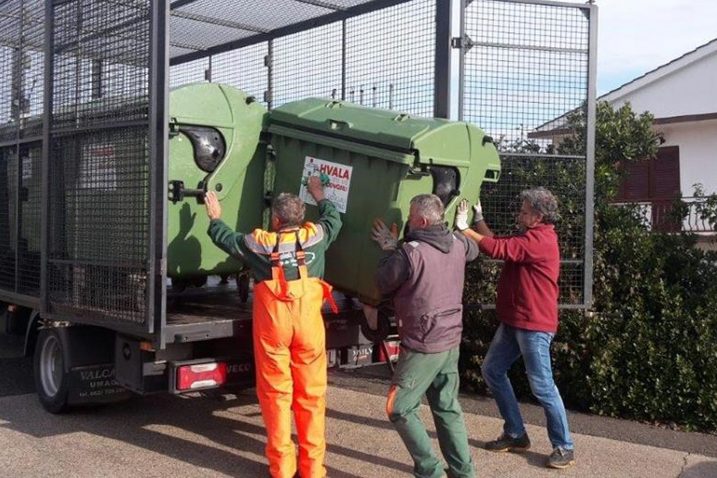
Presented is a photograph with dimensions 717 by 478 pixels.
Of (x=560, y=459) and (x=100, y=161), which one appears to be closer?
(x=560, y=459)

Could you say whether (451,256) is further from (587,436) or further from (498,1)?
(498,1)

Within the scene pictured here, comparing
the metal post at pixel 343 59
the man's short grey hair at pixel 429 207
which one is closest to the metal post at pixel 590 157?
the metal post at pixel 343 59

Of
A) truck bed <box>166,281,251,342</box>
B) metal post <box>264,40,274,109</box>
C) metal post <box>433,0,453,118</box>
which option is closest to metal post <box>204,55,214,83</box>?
metal post <box>264,40,274,109</box>

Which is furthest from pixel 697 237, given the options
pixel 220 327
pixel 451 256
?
pixel 220 327

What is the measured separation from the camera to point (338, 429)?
6.06m

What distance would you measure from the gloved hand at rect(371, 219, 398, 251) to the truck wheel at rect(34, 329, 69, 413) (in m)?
2.50

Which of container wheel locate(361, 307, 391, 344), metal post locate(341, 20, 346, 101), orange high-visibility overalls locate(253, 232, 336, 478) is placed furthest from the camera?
metal post locate(341, 20, 346, 101)

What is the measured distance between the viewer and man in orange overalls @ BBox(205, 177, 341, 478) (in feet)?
15.5

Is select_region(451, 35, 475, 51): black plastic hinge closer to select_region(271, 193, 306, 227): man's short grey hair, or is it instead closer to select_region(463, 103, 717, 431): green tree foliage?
select_region(463, 103, 717, 431): green tree foliage

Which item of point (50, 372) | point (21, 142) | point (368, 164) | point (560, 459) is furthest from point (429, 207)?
point (21, 142)

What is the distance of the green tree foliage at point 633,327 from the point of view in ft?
20.8

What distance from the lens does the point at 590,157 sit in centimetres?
654

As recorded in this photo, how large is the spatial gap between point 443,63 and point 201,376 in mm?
3041

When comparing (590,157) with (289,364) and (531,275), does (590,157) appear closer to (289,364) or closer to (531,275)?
(531,275)
